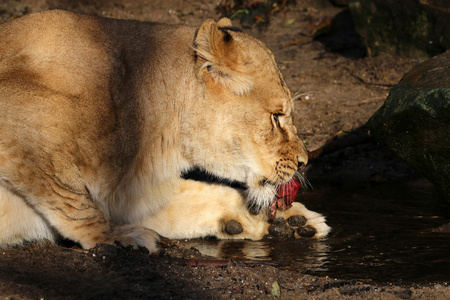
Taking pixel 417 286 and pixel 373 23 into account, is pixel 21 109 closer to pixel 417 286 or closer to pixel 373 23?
pixel 417 286

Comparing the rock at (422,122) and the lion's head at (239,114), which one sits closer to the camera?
the lion's head at (239,114)

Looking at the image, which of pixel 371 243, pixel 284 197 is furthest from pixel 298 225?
pixel 371 243

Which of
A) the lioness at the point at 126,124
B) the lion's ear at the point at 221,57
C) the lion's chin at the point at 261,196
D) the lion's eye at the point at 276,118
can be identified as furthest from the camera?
the lion's chin at the point at 261,196

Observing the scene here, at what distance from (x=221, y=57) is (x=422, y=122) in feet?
5.10

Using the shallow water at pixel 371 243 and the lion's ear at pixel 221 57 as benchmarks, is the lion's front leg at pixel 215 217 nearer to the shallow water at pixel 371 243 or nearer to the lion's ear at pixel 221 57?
the shallow water at pixel 371 243

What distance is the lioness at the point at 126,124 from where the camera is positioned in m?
3.68

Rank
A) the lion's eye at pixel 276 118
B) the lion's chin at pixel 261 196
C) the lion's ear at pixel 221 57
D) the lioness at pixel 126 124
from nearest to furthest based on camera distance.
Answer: the lioness at pixel 126 124, the lion's ear at pixel 221 57, the lion's eye at pixel 276 118, the lion's chin at pixel 261 196

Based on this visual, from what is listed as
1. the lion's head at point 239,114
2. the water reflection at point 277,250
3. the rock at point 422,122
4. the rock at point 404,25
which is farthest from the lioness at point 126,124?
the rock at point 404,25

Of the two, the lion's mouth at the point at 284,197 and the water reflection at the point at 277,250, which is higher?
the lion's mouth at the point at 284,197

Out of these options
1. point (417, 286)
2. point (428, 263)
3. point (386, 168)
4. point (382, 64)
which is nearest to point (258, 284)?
point (417, 286)

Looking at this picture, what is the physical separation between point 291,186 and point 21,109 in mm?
1991

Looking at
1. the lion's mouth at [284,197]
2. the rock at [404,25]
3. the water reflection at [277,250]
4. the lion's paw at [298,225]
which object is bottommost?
the water reflection at [277,250]

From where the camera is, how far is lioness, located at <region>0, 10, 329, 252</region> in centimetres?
368

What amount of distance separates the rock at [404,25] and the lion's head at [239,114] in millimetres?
4209
